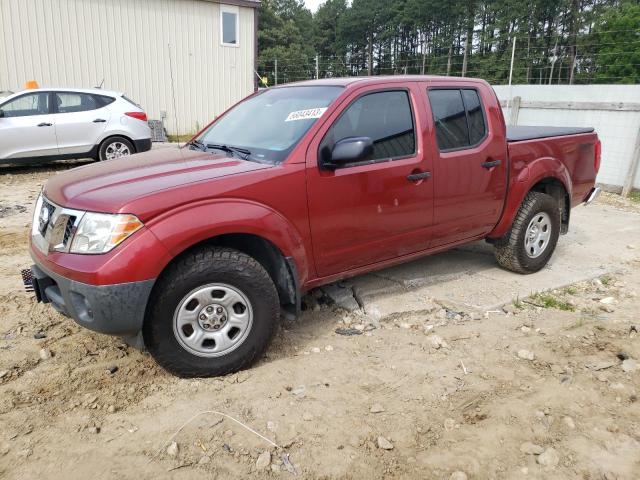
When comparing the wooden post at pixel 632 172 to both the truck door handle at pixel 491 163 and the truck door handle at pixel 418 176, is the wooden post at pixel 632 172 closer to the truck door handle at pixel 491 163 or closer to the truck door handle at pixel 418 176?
the truck door handle at pixel 491 163

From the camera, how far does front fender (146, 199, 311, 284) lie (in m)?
2.84

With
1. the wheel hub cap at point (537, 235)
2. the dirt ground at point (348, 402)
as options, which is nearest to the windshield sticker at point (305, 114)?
the dirt ground at point (348, 402)

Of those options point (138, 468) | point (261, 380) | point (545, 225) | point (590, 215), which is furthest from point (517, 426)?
point (590, 215)

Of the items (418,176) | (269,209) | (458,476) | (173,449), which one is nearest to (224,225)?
(269,209)

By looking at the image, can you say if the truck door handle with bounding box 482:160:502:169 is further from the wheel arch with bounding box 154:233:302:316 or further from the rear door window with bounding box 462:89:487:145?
the wheel arch with bounding box 154:233:302:316

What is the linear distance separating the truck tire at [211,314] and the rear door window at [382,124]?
1.10 m

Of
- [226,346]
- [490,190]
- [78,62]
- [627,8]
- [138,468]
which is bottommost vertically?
[138,468]

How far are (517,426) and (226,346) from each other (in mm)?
1694

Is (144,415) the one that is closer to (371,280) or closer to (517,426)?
(517,426)

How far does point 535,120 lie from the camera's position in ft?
35.4

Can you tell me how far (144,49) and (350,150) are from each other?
44.5ft

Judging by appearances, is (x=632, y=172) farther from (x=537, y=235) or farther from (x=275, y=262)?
(x=275, y=262)

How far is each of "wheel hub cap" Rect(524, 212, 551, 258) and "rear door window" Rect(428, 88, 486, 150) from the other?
3.69 feet

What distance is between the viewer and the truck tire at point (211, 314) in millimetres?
2912
